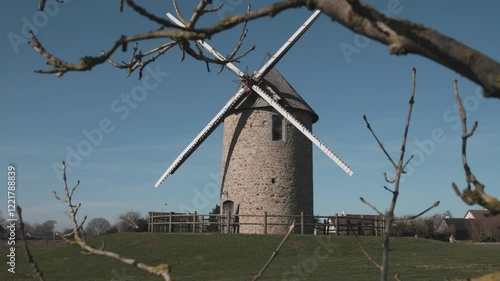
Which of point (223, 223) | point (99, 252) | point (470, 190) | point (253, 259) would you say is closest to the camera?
point (99, 252)

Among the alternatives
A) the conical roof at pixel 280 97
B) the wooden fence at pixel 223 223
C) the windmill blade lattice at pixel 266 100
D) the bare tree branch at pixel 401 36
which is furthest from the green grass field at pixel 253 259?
the bare tree branch at pixel 401 36

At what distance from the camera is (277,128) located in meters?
24.8

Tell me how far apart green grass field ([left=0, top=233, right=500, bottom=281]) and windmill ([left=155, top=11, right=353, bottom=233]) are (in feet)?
8.56

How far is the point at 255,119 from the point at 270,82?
83.3 inches

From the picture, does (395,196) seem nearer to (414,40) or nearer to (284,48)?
(414,40)

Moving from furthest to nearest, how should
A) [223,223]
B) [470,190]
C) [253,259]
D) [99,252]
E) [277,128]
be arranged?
[277,128], [223,223], [253,259], [470,190], [99,252]

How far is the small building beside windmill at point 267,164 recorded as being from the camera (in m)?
24.1

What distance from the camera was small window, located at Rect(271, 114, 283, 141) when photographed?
24.8 m

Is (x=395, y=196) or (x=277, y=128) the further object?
(x=277, y=128)

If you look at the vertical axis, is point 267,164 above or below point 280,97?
below

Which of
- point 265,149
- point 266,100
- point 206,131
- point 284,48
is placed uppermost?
point 284,48

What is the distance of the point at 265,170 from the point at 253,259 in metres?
6.76

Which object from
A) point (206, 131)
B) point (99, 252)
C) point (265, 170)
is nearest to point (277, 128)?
point (265, 170)

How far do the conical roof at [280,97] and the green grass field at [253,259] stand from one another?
267 inches
